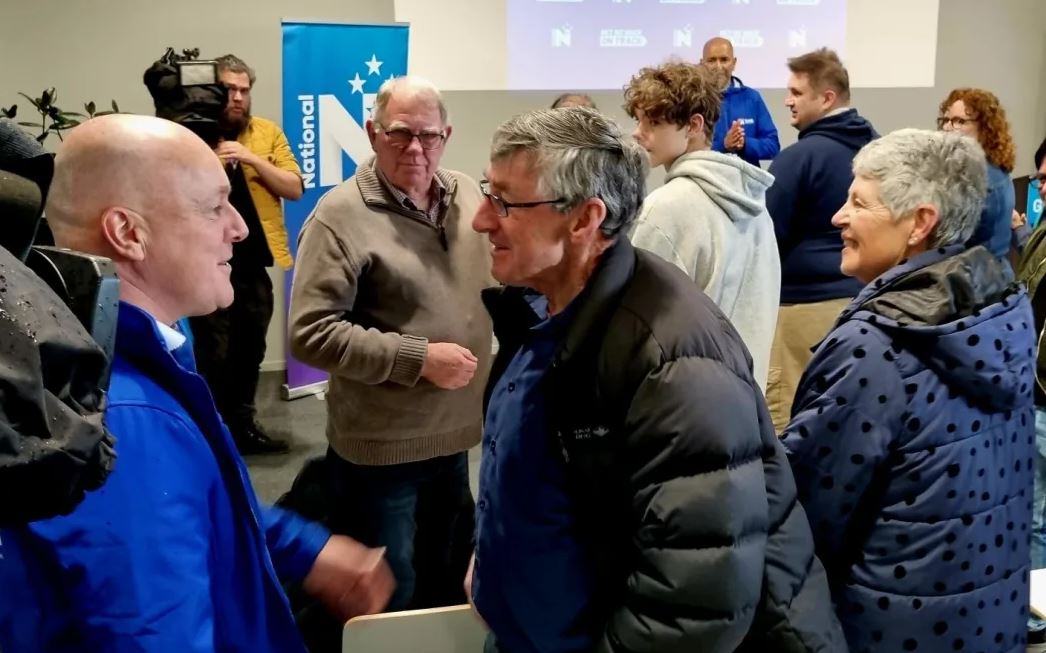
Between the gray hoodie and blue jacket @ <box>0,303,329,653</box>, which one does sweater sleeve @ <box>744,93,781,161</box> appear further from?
blue jacket @ <box>0,303,329,653</box>

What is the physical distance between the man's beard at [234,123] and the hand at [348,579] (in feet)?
9.53

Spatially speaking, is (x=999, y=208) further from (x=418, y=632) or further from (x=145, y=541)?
(x=145, y=541)

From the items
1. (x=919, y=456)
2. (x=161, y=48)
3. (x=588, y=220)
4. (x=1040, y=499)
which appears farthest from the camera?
(x=161, y=48)

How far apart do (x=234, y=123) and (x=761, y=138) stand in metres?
2.51

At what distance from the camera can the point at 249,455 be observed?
12.6 feet

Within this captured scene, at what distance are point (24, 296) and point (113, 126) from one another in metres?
0.62

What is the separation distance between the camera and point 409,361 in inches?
72.5

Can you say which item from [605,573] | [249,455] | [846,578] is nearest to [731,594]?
[605,573]

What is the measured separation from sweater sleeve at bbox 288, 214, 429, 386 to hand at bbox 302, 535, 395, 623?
0.59m

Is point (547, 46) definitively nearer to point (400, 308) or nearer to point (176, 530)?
point (400, 308)

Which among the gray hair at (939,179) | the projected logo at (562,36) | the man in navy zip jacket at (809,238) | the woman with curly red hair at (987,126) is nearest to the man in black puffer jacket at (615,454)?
the gray hair at (939,179)

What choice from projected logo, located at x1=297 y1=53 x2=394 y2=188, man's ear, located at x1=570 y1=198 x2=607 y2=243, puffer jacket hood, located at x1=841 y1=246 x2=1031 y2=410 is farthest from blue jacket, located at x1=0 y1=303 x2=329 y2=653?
projected logo, located at x1=297 y1=53 x2=394 y2=188

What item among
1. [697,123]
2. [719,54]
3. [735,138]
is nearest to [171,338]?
[697,123]

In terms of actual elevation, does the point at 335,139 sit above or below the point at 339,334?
above
